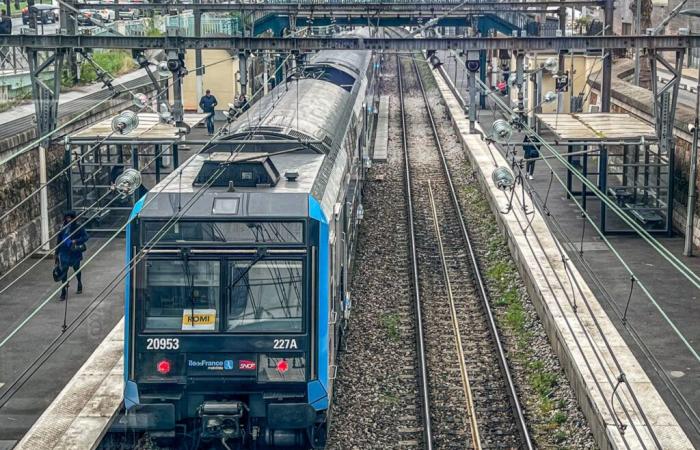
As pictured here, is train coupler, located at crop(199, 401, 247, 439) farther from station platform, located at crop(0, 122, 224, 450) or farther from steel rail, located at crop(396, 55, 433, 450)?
steel rail, located at crop(396, 55, 433, 450)

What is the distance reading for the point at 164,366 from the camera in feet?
32.0

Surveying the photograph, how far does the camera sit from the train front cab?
9703 mm

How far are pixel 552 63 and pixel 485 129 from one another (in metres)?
6.17

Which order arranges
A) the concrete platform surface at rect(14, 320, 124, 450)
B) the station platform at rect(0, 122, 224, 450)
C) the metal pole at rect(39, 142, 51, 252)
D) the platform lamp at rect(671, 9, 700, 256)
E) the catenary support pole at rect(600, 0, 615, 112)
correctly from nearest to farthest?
the concrete platform surface at rect(14, 320, 124, 450) < the station platform at rect(0, 122, 224, 450) < the platform lamp at rect(671, 9, 700, 256) < the metal pole at rect(39, 142, 51, 252) < the catenary support pole at rect(600, 0, 615, 112)

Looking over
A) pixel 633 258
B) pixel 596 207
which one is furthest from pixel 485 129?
pixel 633 258

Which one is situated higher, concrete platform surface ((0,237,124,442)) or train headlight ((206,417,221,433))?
train headlight ((206,417,221,433))

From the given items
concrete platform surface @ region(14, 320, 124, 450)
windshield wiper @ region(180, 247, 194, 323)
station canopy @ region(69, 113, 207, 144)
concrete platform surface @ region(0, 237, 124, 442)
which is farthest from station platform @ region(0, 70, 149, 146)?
windshield wiper @ region(180, 247, 194, 323)

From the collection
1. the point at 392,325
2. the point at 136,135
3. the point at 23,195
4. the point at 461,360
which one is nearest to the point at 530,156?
the point at 136,135

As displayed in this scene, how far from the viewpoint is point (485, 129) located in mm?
33469

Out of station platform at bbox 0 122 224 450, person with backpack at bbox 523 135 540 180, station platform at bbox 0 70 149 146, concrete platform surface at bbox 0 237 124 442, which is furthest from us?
person with backpack at bbox 523 135 540 180

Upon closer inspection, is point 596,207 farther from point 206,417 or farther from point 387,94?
point 387,94

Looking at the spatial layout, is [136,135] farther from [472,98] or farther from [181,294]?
[181,294]

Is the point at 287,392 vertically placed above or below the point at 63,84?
below

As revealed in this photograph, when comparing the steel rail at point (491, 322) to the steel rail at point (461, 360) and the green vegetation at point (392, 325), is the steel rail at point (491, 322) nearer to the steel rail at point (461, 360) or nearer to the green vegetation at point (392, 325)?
the steel rail at point (461, 360)
